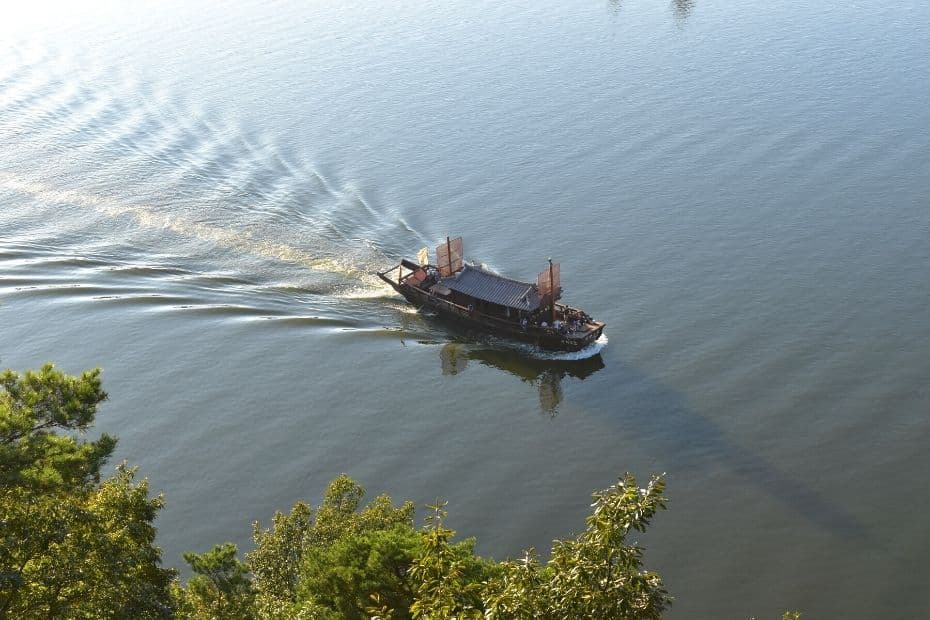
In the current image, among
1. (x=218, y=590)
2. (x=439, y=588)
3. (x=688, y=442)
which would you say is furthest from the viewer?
(x=688, y=442)

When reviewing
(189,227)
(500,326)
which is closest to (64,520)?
(500,326)

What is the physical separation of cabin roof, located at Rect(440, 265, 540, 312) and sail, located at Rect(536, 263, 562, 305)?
0.45m

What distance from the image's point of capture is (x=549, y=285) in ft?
175

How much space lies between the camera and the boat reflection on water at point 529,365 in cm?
5157

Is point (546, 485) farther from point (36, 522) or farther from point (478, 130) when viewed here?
point (478, 130)

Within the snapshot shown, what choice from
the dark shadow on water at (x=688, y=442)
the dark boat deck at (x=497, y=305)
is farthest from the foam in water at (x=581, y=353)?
the dark shadow on water at (x=688, y=442)

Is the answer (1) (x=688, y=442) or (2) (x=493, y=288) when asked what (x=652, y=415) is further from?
(2) (x=493, y=288)

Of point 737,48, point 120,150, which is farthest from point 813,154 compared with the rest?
point 120,150

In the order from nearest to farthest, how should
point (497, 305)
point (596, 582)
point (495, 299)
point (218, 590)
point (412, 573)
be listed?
point (596, 582), point (412, 573), point (218, 590), point (495, 299), point (497, 305)

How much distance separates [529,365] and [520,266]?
8901 millimetres

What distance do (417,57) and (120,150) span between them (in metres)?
30.6

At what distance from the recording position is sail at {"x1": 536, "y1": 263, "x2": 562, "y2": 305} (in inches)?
2083

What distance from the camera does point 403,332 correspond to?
5641 cm

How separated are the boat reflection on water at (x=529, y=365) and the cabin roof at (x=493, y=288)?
2906 mm
